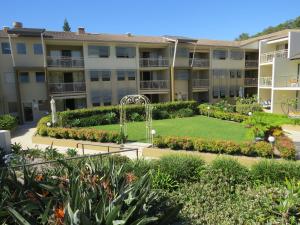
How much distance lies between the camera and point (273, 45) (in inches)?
1286

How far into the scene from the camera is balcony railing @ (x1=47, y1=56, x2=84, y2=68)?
29.4m

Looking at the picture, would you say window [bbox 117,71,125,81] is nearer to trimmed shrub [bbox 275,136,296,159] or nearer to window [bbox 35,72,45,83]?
window [bbox 35,72,45,83]

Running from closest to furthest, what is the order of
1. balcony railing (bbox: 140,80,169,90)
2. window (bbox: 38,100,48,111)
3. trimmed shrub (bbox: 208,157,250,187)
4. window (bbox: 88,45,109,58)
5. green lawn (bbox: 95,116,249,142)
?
trimmed shrub (bbox: 208,157,250,187) < green lawn (bbox: 95,116,249,142) < window (bbox: 38,100,48,111) < window (bbox: 88,45,109,58) < balcony railing (bbox: 140,80,169,90)

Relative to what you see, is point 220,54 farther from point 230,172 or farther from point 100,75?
point 230,172

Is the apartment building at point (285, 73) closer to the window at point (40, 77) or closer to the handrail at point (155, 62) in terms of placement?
the handrail at point (155, 62)

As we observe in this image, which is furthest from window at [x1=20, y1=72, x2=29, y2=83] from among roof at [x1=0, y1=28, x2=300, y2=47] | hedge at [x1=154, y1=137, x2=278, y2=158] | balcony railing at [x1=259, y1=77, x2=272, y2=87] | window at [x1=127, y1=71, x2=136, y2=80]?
balcony railing at [x1=259, y1=77, x2=272, y2=87]

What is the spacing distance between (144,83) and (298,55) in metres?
18.8

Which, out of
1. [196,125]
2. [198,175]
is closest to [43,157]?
[198,175]

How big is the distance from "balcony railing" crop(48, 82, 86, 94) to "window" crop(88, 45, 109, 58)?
13.2 feet

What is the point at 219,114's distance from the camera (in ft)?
88.3

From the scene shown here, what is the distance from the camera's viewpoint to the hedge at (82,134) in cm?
1709


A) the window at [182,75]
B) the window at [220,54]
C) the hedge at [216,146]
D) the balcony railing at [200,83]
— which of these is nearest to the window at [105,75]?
the window at [182,75]

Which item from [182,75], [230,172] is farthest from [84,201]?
[182,75]

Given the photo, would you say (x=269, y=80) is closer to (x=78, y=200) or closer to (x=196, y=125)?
(x=196, y=125)
